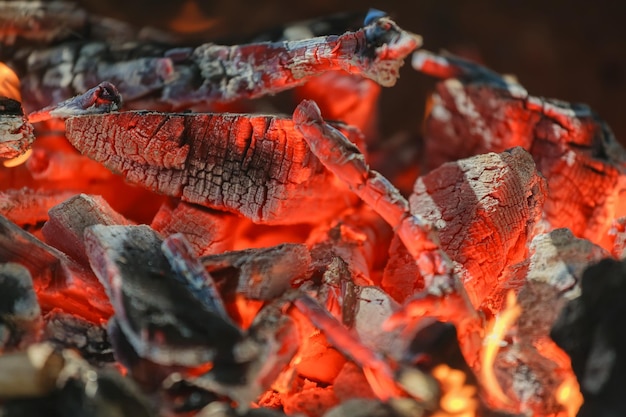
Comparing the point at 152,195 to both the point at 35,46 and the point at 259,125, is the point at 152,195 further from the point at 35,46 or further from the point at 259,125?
the point at 35,46

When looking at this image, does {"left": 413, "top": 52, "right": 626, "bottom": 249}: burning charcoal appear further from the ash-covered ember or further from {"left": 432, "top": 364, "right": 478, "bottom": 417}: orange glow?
{"left": 432, "top": 364, "right": 478, "bottom": 417}: orange glow

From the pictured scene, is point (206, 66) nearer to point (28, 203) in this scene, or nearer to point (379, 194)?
point (28, 203)

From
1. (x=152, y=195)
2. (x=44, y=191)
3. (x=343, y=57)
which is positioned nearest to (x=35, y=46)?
(x=44, y=191)

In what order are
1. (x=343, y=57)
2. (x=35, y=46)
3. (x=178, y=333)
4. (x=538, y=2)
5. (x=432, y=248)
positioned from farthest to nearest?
1. (x=538, y=2)
2. (x=35, y=46)
3. (x=343, y=57)
4. (x=432, y=248)
5. (x=178, y=333)

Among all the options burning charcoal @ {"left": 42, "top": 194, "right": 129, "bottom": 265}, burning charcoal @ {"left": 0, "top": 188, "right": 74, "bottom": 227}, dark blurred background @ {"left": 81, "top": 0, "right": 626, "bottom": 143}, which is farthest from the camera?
dark blurred background @ {"left": 81, "top": 0, "right": 626, "bottom": 143}

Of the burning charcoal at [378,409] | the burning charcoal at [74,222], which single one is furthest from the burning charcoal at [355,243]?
the burning charcoal at [74,222]

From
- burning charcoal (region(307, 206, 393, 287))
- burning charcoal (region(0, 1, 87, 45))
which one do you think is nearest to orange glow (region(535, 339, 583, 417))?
burning charcoal (region(307, 206, 393, 287))
